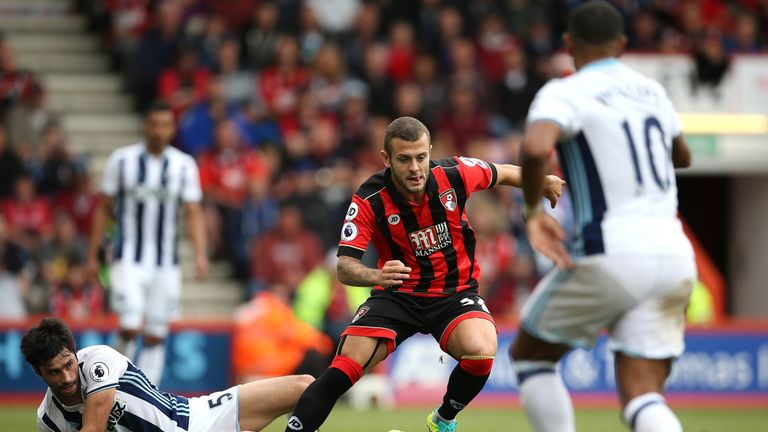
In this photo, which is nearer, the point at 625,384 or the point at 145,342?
the point at 625,384

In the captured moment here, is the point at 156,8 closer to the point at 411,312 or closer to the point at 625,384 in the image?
the point at 411,312

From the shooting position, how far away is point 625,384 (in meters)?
5.48

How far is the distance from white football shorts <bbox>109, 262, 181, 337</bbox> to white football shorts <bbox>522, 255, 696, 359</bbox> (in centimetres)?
579

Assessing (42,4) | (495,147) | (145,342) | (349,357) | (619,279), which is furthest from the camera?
(42,4)

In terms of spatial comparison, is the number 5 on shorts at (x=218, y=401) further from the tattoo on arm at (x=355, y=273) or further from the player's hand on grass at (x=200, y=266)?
the player's hand on grass at (x=200, y=266)

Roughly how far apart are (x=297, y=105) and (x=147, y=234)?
21.7 ft

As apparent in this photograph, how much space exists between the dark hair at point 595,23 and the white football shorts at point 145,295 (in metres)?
6.08

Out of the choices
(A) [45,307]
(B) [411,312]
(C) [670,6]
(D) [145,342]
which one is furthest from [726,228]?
(B) [411,312]

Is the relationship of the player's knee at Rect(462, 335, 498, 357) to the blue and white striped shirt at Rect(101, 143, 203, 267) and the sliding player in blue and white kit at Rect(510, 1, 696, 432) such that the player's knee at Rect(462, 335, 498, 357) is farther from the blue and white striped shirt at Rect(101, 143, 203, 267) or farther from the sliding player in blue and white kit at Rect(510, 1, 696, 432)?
the blue and white striped shirt at Rect(101, 143, 203, 267)

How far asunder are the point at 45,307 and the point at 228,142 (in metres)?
3.22

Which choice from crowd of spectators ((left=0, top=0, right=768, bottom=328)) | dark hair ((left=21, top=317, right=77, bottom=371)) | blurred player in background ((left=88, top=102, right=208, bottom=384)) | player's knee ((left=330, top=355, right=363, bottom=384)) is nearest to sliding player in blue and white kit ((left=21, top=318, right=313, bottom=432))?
dark hair ((left=21, top=317, right=77, bottom=371))

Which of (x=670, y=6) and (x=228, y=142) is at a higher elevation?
(x=670, y=6)

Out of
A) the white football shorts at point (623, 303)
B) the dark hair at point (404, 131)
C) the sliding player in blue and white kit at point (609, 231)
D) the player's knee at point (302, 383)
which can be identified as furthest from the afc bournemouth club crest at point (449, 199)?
the white football shorts at point (623, 303)

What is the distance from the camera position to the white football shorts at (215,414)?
7.16 metres
